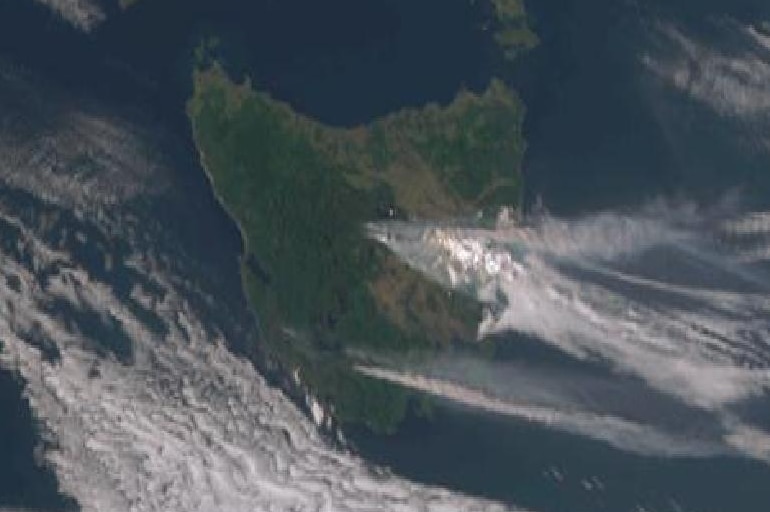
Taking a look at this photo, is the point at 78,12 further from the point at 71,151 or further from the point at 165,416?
the point at 165,416

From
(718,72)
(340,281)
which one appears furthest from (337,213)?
A: (718,72)

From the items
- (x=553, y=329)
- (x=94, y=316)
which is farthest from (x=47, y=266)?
(x=553, y=329)

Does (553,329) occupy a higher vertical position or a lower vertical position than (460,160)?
lower

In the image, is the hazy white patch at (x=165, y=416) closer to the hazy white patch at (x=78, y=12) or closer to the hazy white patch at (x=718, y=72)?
the hazy white patch at (x=78, y=12)

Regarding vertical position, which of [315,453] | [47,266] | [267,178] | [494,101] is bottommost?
[315,453]

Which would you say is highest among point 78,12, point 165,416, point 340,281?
point 78,12

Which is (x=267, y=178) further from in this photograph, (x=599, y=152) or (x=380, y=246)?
(x=599, y=152)

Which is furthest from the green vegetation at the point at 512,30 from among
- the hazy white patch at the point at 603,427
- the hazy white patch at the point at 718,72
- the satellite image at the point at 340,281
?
the hazy white patch at the point at 603,427
